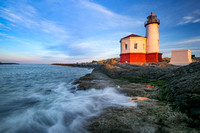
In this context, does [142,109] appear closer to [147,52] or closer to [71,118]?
[71,118]

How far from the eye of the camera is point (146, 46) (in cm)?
2059

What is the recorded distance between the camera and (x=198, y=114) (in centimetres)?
189

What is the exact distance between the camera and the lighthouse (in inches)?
771

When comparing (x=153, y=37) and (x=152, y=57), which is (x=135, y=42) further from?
(x=152, y=57)

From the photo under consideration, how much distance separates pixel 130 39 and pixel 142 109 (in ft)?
62.3

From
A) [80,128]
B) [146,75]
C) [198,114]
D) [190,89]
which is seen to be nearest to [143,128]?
[198,114]

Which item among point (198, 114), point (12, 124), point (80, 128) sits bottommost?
point (12, 124)

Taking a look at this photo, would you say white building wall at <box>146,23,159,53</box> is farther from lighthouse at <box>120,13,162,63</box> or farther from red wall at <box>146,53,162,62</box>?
red wall at <box>146,53,162,62</box>

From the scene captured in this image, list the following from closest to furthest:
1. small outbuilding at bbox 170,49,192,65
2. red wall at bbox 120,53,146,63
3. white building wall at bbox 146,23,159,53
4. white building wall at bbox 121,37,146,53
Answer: small outbuilding at bbox 170,49,192,65 < red wall at bbox 120,53,146,63 < white building wall at bbox 121,37,146,53 < white building wall at bbox 146,23,159,53

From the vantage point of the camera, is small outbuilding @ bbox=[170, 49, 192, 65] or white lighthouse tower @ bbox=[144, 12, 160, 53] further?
white lighthouse tower @ bbox=[144, 12, 160, 53]

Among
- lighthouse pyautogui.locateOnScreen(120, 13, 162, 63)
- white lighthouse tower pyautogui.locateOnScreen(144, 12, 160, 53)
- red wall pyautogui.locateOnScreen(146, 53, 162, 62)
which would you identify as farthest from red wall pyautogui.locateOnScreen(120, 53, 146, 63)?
white lighthouse tower pyautogui.locateOnScreen(144, 12, 160, 53)

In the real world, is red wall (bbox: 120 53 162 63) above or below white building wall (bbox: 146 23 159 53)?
below

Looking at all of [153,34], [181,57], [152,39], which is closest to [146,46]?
[152,39]

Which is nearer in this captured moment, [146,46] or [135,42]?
[135,42]
